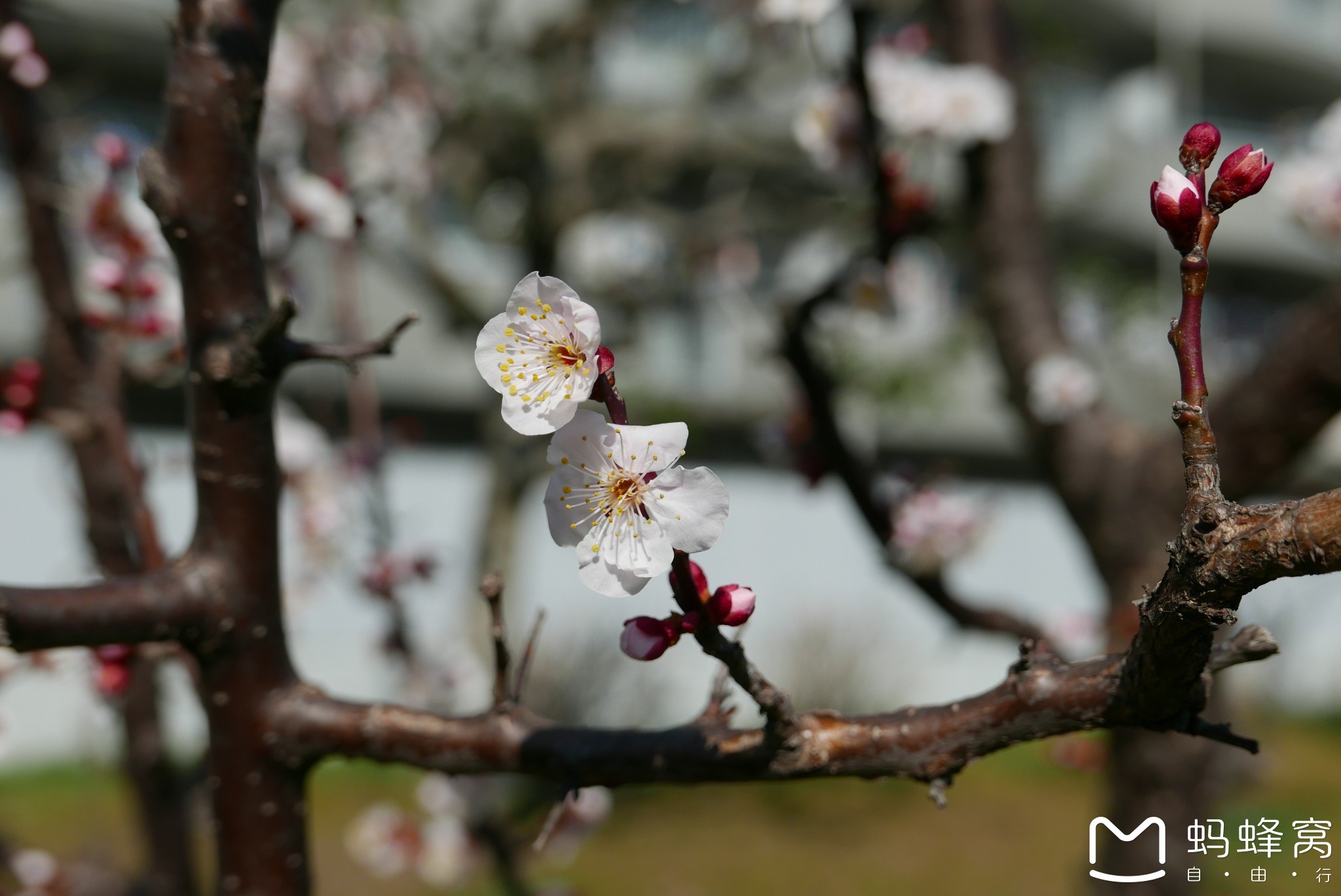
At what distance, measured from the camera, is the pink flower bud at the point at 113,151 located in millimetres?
1858

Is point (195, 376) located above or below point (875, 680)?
above

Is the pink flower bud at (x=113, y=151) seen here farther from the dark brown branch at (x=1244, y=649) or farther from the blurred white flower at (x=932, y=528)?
the dark brown branch at (x=1244, y=649)

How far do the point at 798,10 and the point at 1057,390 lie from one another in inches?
37.5

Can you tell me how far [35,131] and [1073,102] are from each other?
13193 mm

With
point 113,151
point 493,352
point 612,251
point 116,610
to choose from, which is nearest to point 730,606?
point 493,352

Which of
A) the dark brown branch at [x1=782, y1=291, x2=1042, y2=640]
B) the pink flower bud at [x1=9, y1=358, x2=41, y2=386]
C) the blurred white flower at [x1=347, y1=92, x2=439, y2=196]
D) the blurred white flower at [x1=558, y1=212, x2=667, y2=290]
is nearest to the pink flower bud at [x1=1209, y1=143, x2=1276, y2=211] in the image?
the dark brown branch at [x1=782, y1=291, x2=1042, y2=640]

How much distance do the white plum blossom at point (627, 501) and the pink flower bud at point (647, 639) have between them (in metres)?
0.08

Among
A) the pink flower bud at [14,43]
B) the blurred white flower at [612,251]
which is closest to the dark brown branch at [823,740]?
the pink flower bud at [14,43]

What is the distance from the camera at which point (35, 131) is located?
168 centimetres

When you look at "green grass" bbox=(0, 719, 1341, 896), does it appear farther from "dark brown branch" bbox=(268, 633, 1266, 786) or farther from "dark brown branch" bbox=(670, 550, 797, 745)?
"dark brown branch" bbox=(670, 550, 797, 745)

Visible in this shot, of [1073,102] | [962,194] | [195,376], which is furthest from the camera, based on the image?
[1073,102]

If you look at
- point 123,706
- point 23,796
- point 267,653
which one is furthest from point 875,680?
point 267,653

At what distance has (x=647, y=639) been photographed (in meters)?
0.79

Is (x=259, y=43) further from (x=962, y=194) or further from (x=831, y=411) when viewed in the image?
(x=962, y=194)
